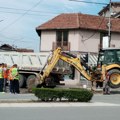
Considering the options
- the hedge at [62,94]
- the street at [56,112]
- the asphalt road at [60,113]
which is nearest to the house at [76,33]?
the hedge at [62,94]

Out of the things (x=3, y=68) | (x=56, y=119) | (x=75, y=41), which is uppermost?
(x=75, y=41)

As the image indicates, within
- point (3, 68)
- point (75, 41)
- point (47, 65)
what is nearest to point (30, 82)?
point (47, 65)

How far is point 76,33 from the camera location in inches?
2039

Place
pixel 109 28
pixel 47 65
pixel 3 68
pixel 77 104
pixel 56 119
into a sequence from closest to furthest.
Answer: pixel 56 119 < pixel 77 104 < pixel 3 68 < pixel 47 65 < pixel 109 28

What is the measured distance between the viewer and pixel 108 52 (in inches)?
1193

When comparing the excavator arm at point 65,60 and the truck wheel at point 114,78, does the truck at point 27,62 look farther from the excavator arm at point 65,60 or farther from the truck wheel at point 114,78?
the truck wheel at point 114,78

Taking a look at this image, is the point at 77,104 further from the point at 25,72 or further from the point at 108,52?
the point at 25,72

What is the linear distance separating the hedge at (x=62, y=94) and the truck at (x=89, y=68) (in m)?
8.68

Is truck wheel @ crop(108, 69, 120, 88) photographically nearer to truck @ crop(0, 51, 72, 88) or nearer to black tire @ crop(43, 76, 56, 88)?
black tire @ crop(43, 76, 56, 88)

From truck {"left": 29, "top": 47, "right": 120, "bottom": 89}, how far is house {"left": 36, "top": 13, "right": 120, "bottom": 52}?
67.6 feet

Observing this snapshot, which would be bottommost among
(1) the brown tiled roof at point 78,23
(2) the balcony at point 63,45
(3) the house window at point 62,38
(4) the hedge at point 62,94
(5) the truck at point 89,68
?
(4) the hedge at point 62,94

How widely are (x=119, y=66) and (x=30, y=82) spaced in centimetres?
625

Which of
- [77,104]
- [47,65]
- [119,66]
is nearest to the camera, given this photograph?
[77,104]

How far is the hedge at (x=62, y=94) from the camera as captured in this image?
20.5m
